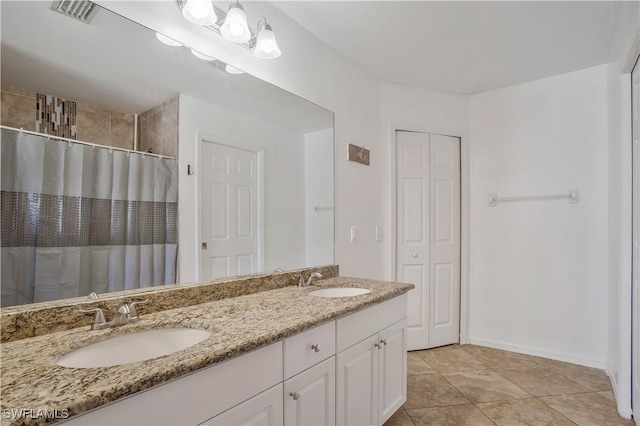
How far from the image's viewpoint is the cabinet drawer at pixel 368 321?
1.40m

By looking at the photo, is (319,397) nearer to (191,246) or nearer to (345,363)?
(345,363)

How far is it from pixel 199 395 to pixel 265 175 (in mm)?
1172

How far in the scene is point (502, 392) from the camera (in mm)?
2213

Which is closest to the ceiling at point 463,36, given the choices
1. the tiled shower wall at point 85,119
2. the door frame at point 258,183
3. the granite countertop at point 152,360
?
the door frame at point 258,183

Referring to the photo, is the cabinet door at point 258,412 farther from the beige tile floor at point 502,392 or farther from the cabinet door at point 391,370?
the beige tile floor at point 502,392

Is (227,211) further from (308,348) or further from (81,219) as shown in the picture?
(308,348)

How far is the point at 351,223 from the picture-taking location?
7.95ft

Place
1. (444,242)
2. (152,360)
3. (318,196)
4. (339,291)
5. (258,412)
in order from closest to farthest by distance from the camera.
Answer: (152,360) < (258,412) < (339,291) < (318,196) < (444,242)

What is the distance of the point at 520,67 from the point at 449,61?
2.02 feet

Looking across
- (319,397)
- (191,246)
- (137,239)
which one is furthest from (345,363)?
(137,239)

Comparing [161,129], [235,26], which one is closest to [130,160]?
[161,129]

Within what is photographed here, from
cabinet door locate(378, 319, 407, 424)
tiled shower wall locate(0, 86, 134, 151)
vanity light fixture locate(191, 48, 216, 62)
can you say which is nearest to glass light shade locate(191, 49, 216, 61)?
vanity light fixture locate(191, 48, 216, 62)

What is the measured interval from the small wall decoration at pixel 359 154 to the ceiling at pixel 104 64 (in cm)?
94

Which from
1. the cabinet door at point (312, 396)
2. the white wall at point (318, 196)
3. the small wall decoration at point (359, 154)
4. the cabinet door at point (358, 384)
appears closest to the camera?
the cabinet door at point (312, 396)
